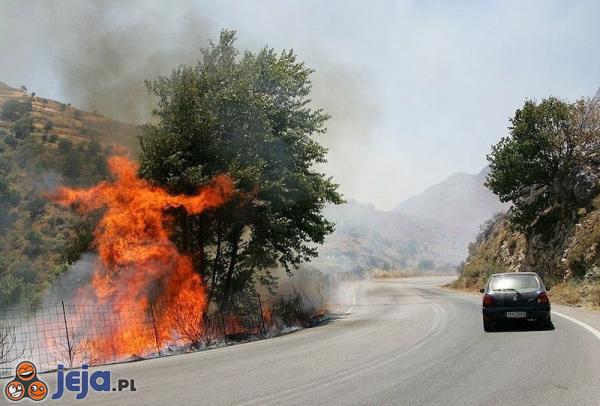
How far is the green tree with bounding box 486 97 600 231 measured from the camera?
29312 millimetres

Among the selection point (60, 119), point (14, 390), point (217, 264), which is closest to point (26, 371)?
point (14, 390)

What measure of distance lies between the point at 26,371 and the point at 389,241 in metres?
128

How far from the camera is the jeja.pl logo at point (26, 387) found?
301 inches

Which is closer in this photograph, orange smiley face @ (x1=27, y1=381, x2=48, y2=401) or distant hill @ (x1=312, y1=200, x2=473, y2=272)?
orange smiley face @ (x1=27, y1=381, x2=48, y2=401)

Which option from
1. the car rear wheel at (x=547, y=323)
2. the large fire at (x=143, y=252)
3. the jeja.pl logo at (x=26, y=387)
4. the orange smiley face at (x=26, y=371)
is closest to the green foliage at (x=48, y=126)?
the large fire at (x=143, y=252)

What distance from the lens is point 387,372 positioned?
8461 mm

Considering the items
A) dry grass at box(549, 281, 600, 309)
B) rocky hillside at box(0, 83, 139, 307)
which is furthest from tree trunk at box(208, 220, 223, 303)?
dry grass at box(549, 281, 600, 309)

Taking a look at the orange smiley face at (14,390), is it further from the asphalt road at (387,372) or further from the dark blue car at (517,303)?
the dark blue car at (517,303)

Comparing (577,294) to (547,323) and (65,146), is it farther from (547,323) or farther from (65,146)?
(65,146)

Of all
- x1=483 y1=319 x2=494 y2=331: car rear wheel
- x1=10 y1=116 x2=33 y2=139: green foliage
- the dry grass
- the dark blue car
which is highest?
x1=10 y1=116 x2=33 y2=139: green foliage

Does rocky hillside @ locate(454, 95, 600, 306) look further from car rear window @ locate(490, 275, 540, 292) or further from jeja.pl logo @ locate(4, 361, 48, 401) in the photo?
jeja.pl logo @ locate(4, 361, 48, 401)

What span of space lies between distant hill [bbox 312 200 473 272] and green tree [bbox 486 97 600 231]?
61185 mm

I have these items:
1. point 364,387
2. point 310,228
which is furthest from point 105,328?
point 364,387

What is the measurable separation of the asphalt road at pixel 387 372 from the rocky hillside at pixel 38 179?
45.4 ft
